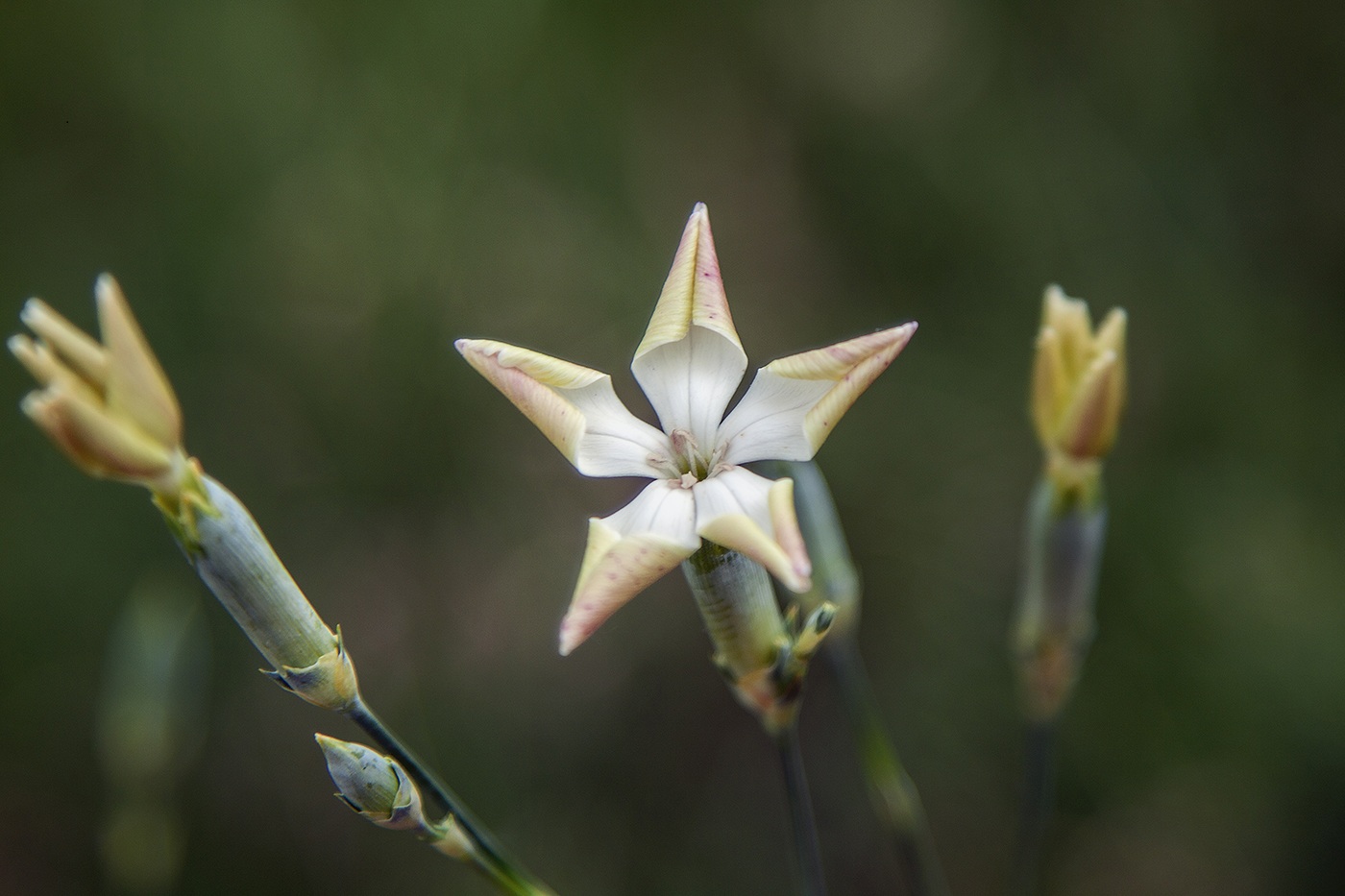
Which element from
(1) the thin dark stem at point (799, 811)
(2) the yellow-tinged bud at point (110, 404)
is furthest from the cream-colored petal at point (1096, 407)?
(2) the yellow-tinged bud at point (110, 404)

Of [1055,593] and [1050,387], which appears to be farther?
[1055,593]

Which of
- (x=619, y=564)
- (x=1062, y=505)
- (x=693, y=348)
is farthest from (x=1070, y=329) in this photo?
(x=619, y=564)

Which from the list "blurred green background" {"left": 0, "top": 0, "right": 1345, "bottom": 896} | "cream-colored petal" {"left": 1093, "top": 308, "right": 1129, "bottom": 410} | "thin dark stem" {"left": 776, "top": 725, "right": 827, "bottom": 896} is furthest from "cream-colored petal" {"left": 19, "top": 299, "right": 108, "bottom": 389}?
"blurred green background" {"left": 0, "top": 0, "right": 1345, "bottom": 896}

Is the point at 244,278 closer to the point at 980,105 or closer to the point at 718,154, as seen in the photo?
the point at 718,154

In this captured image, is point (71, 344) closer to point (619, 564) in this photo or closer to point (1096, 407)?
point (619, 564)

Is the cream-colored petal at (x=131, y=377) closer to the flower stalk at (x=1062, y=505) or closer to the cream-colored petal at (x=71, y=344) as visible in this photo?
the cream-colored petal at (x=71, y=344)

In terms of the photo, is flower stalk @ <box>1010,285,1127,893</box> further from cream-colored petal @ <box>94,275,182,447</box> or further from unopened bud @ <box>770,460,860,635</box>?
cream-colored petal @ <box>94,275,182,447</box>
